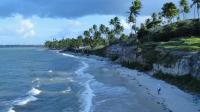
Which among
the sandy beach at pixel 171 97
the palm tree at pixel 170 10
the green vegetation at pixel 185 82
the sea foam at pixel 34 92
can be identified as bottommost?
the sea foam at pixel 34 92

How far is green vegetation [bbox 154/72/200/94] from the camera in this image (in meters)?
→ 51.9

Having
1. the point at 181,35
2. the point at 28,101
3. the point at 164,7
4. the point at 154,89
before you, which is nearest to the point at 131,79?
the point at 154,89

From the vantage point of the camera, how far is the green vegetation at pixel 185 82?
51894 millimetres

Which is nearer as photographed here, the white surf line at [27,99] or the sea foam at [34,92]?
the white surf line at [27,99]

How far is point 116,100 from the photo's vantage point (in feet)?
172

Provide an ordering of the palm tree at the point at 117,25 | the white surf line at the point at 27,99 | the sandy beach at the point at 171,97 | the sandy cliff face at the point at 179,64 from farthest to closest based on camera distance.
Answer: the palm tree at the point at 117,25 → the sandy cliff face at the point at 179,64 → the white surf line at the point at 27,99 → the sandy beach at the point at 171,97

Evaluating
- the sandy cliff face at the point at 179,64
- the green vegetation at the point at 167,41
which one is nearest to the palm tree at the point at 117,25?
the green vegetation at the point at 167,41

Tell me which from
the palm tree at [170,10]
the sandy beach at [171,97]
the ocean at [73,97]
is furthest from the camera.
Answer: the palm tree at [170,10]

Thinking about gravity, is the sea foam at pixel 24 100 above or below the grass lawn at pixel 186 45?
below

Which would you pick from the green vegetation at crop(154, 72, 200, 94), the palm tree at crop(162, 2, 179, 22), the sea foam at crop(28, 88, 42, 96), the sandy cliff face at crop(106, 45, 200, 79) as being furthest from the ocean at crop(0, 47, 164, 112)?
the palm tree at crop(162, 2, 179, 22)

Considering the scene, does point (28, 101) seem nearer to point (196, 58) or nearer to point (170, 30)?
point (196, 58)

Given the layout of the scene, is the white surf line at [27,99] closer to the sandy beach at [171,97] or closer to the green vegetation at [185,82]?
the sandy beach at [171,97]

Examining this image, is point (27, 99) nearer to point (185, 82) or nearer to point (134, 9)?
point (185, 82)

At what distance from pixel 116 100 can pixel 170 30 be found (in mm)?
60776
